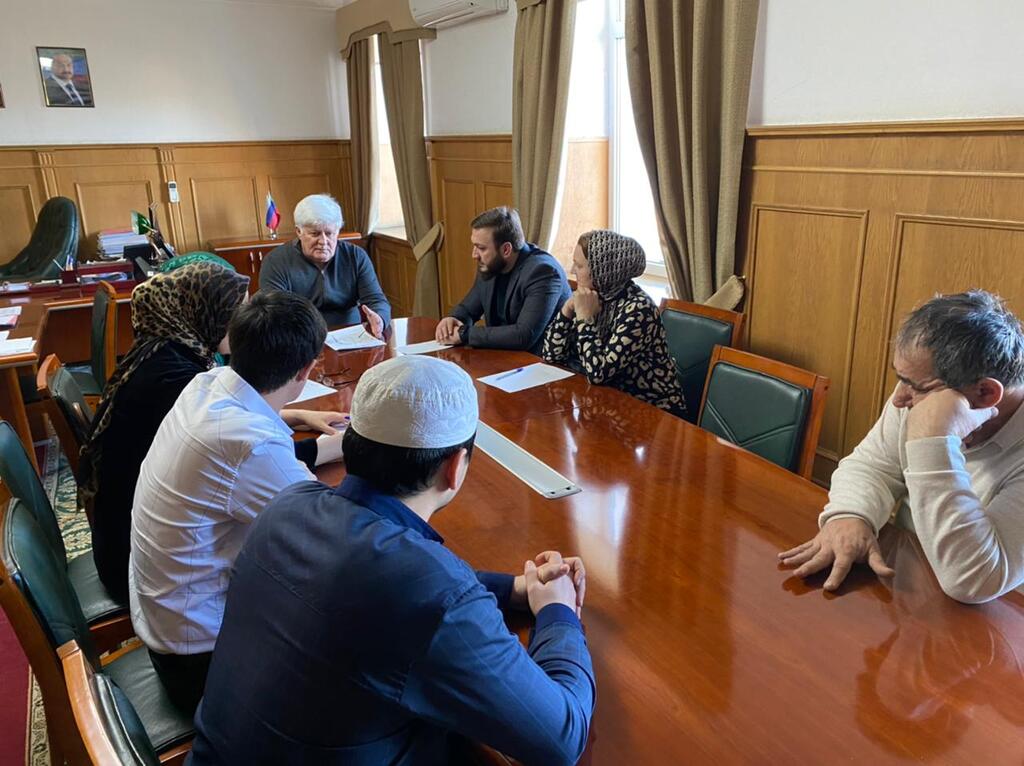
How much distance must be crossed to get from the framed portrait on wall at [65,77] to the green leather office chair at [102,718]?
18.5ft

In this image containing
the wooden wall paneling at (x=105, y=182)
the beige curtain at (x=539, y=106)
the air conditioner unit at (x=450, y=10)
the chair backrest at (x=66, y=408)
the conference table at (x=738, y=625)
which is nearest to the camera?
the conference table at (x=738, y=625)

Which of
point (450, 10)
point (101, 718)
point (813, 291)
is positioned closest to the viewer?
point (101, 718)

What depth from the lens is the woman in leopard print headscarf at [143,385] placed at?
1.57 meters

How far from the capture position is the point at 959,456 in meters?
1.14

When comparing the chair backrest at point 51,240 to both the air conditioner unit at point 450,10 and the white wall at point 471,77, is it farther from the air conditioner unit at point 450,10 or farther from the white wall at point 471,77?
the air conditioner unit at point 450,10

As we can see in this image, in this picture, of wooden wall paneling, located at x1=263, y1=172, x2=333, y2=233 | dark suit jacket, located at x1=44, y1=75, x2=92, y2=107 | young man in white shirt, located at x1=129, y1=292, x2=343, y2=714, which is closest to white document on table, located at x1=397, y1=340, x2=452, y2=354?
young man in white shirt, located at x1=129, y1=292, x2=343, y2=714

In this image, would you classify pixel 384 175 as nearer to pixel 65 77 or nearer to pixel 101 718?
pixel 65 77

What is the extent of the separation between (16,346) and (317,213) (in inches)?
50.0

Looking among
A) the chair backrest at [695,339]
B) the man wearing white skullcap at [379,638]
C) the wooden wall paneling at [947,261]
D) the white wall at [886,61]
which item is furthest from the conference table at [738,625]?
the white wall at [886,61]

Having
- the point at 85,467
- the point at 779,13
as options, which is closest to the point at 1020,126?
the point at 779,13

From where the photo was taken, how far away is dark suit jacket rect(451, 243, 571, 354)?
8.84 ft

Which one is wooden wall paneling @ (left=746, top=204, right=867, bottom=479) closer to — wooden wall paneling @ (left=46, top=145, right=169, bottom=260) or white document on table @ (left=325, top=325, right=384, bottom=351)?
white document on table @ (left=325, top=325, right=384, bottom=351)

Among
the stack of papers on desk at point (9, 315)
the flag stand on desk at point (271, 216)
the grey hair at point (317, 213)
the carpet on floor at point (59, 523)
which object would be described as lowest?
the carpet on floor at point (59, 523)

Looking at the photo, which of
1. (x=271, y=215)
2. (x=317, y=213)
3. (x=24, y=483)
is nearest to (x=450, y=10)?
(x=317, y=213)
